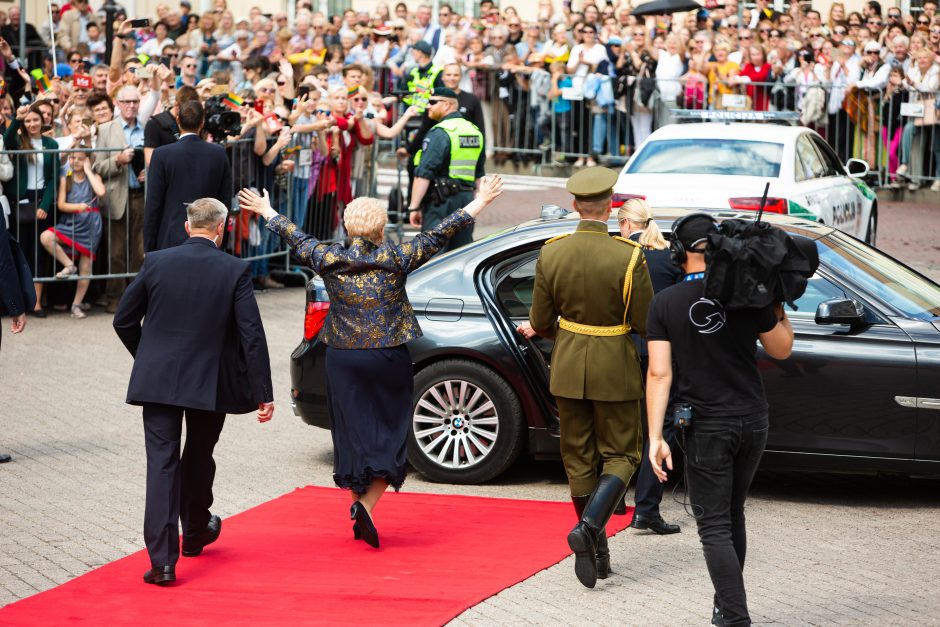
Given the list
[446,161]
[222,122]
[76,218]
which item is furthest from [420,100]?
[76,218]

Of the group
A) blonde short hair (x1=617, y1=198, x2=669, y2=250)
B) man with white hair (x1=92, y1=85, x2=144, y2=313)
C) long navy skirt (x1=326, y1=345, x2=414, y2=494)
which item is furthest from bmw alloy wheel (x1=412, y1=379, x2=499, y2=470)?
man with white hair (x1=92, y1=85, x2=144, y2=313)

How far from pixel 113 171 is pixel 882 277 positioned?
7.82 m

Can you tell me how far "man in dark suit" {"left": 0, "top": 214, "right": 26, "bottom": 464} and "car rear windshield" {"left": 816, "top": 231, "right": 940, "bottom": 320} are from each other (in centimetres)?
448

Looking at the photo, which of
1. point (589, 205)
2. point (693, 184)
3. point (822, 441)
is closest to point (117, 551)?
point (589, 205)

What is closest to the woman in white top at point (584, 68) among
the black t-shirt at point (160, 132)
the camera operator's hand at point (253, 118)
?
the camera operator's hand at point (253, 118)

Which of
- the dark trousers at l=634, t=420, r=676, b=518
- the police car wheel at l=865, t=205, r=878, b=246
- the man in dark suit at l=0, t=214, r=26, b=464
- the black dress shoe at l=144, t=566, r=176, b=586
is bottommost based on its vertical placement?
the black dress shoe at l=144, t=566, r=176, b=586

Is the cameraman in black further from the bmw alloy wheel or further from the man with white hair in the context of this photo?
the man with white hair

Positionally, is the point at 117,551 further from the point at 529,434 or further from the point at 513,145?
the point at 513,145

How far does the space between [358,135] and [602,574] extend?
9905mm

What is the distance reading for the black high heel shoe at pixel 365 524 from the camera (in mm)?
7359

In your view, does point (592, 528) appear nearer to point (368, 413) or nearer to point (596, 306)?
point (596, 306)

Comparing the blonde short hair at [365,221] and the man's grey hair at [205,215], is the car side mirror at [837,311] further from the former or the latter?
the man's grey hair at [205,215]

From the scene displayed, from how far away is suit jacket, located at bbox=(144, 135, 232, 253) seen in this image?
10734 mm

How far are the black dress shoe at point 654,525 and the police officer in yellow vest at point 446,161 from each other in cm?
580
